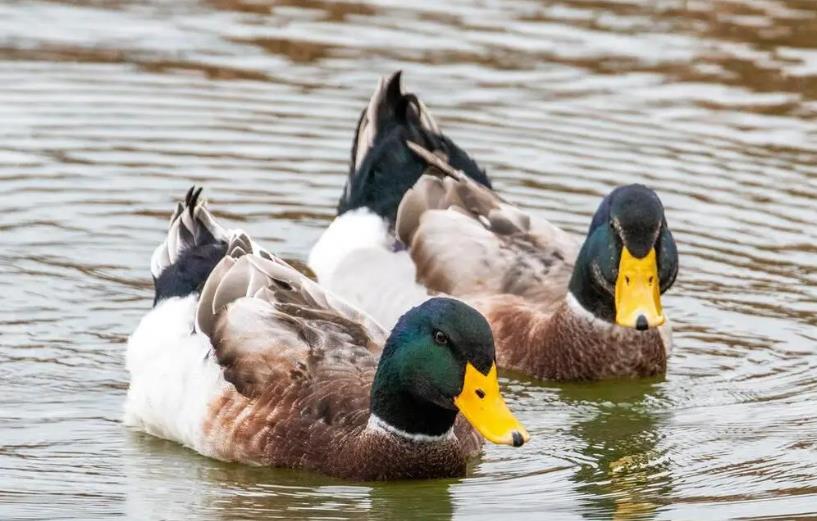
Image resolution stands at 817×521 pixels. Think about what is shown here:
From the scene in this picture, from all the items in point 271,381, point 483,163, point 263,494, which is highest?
point 483,163

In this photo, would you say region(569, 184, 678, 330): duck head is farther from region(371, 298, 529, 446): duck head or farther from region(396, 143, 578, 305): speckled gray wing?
region(371, 298, 529, 446): duck head

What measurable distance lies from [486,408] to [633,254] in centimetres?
247

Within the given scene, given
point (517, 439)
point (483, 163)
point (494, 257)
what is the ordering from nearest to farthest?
point (517, 439) < point (494, 257) < point (483, 163)

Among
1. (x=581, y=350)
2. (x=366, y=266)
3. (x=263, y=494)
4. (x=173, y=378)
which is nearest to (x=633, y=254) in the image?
(x=581, y=350)

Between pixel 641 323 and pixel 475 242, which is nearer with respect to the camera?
pixel 641 323

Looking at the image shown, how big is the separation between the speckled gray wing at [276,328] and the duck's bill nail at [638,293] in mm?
1503

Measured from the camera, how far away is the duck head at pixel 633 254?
1115 cm

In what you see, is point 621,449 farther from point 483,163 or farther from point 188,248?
point 483,163

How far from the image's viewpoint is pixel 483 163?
583 inches

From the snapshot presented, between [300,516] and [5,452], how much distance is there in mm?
1634

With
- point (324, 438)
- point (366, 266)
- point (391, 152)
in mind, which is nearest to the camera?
point (324, 438)

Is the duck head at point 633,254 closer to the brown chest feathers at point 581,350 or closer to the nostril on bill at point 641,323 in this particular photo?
the nostril on bill at point 641,323

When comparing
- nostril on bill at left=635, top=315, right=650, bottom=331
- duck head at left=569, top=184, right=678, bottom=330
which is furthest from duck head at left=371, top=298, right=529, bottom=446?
duck head at left=569, top=184, right=678, bottom=330

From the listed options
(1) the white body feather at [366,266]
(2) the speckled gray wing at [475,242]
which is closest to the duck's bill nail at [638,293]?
(2) the speckled gray wing at [475,242]
